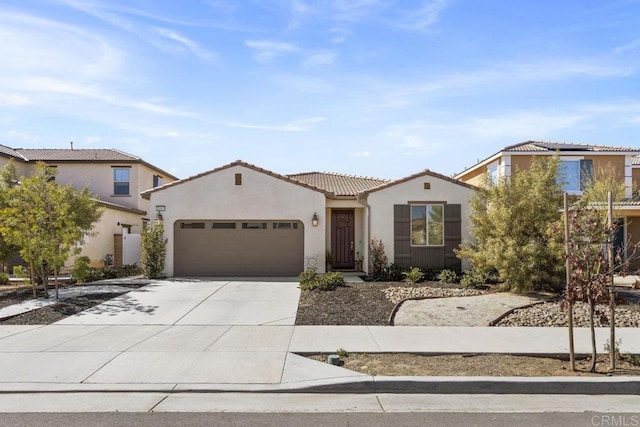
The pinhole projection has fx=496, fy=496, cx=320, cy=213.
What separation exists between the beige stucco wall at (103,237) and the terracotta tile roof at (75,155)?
3.22 metres

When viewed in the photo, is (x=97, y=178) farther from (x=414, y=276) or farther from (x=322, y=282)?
(x=414, y=276)

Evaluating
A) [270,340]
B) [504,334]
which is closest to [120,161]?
[270,340]

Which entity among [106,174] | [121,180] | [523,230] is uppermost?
[106,174]

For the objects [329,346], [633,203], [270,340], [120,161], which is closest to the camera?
[329,346]

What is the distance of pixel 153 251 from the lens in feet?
56.7

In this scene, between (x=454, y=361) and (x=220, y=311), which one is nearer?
(x=454, y=361)

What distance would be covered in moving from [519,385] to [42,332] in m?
8.62

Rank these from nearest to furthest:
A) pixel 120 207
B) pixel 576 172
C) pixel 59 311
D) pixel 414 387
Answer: pixel 414 387
pixel 59 311
pixel 576 172
pixel 120 207

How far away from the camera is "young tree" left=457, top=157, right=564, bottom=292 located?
13.0m

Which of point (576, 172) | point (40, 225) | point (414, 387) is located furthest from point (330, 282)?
point (576, 172)

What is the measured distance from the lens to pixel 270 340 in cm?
884

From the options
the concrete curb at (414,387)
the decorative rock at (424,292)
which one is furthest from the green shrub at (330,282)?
the concrete curb at (414,387)

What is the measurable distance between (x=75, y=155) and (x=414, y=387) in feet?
82.6

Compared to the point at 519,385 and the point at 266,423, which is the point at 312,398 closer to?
the point at 266,423
